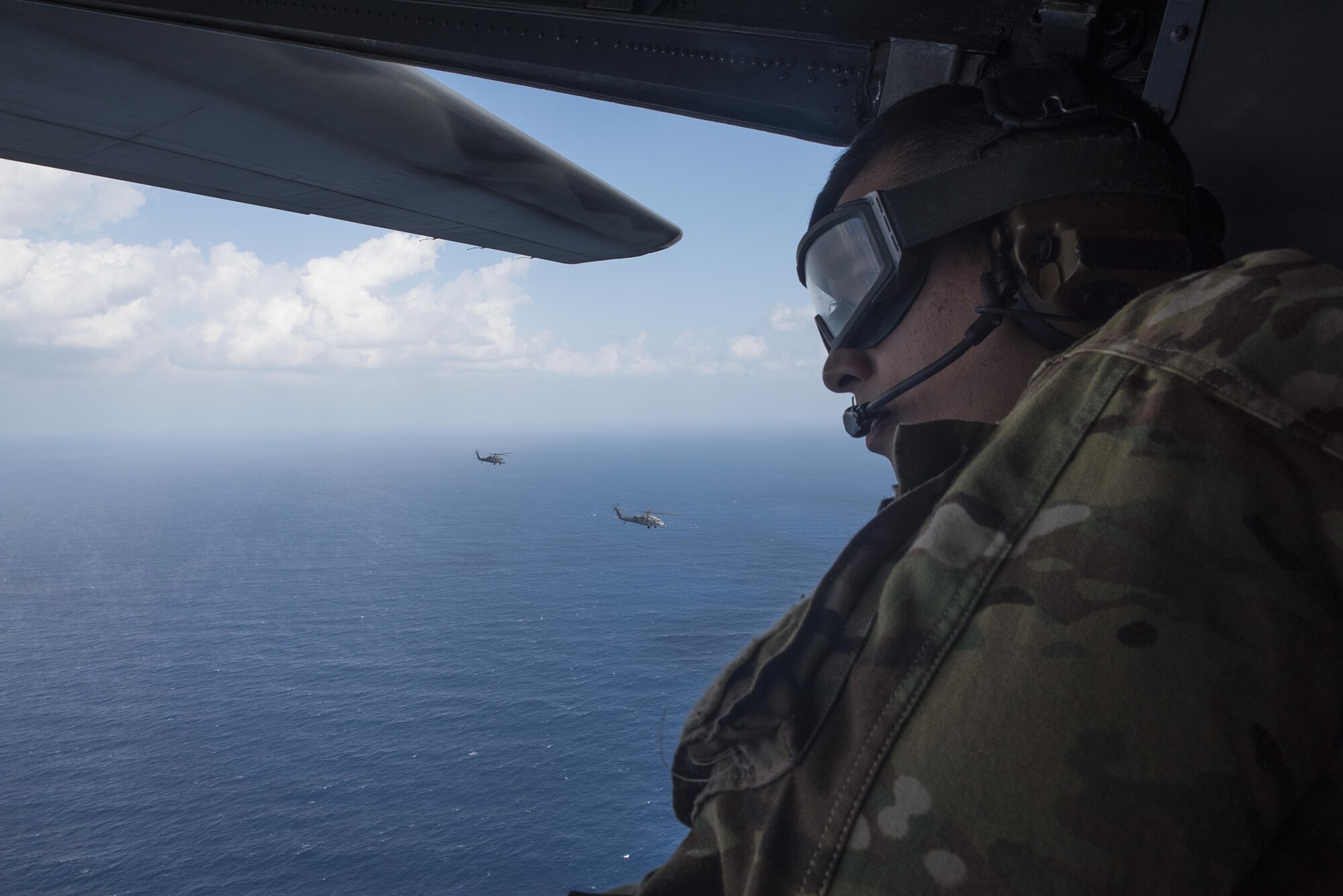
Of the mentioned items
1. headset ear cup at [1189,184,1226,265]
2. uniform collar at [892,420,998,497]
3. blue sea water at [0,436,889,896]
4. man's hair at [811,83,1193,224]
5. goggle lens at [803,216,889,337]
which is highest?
man's hair at [811,83,1193,224]

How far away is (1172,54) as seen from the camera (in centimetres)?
187

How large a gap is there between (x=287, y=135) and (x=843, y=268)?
12.2 ft

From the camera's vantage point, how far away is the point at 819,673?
674 millimetres

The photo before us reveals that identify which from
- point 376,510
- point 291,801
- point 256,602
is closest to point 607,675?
point 291,801

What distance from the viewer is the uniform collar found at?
0.74 metres

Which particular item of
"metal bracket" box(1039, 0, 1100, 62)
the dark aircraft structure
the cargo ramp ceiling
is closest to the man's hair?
"metal bracket" box(1039, 0, 1100, 62)

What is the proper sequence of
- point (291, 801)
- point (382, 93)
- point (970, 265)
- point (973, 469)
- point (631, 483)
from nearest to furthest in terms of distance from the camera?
point (973, 469)
point (970, 265)
point (382, 93)
point (291, 801)
point (631, 483)

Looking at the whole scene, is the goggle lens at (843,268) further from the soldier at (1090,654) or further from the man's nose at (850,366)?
the soldier at (1090,654)

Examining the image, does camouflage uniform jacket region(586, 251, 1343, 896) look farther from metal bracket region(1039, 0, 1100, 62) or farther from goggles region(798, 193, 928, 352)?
metal bracket region(1039, 0, 1100, 62)

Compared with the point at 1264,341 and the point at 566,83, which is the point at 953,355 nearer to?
the point at 1264,341

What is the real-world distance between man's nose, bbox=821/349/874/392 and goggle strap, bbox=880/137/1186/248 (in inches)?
7.8

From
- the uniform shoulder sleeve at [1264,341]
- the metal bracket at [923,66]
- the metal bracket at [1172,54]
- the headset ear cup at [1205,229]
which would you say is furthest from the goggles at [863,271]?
the metal bracket at [1172,54]

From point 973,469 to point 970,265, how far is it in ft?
1.97

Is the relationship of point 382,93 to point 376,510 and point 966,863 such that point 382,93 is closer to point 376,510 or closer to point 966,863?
point 966,863
